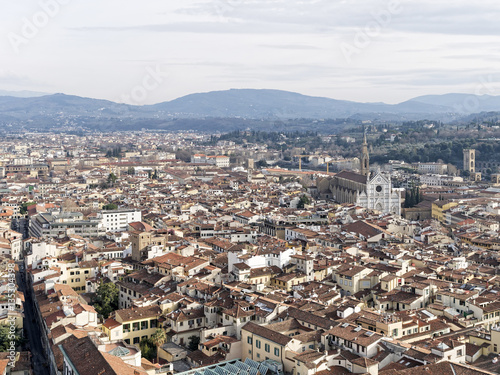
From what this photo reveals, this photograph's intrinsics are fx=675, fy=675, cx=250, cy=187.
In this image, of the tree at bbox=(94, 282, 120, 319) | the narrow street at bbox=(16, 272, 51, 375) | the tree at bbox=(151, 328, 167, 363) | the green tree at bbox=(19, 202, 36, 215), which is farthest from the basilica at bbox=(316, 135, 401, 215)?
the tree at bbox=(151, 328, 167, 363)

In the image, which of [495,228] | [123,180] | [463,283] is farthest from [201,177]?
[463,283]

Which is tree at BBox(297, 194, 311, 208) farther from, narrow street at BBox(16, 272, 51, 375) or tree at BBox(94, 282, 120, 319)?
tree at BBox(94, 282, 120, 319)

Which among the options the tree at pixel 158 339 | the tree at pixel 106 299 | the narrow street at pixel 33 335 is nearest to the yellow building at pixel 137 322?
the tree at pixel 158 339

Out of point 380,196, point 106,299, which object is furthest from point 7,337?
point 380,196

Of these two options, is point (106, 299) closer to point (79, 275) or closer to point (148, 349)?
point (79, 275)

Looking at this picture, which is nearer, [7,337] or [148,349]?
[148,349]

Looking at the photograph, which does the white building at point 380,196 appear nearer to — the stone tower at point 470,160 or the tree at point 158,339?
the tree at point 158,339
